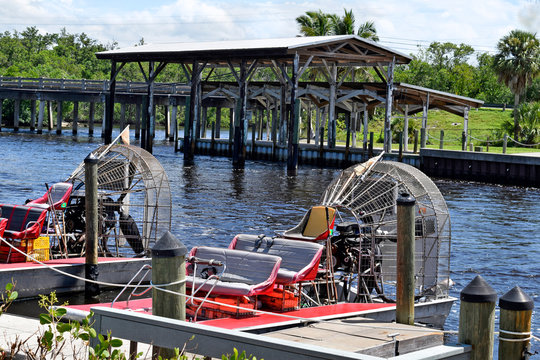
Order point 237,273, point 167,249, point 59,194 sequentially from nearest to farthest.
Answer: point 167,249
point 237,273
point 59,194

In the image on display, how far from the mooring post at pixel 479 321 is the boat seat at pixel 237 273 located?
4.25m

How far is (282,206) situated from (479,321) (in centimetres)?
2391

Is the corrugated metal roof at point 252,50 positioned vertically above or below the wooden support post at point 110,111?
above

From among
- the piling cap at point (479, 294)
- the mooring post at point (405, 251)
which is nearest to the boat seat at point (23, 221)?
the mooring post at point (405, 251)

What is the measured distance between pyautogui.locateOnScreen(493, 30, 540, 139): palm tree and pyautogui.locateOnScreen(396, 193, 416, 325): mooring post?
53751 millimetres

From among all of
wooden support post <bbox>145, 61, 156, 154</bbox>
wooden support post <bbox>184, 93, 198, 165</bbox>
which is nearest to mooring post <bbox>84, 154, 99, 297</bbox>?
wooden support post <bbox>184, 93, 198, 165</bbox>

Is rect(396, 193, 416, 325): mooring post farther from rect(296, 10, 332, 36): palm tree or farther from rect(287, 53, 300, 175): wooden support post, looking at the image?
rect(296, 10, 332, 36): palm tree

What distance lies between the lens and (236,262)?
12.1 m

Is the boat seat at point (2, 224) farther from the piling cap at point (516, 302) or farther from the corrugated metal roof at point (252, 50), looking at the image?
the corrugated metal roof at point (252, 50)

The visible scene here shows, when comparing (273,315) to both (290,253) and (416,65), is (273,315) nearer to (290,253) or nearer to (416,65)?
(290,253)

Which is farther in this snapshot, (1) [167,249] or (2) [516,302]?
(2) [516,302]

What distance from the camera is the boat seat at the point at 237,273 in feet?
36.8

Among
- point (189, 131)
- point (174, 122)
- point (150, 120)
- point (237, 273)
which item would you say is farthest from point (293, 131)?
point (237, 273)

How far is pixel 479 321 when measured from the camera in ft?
24.2
